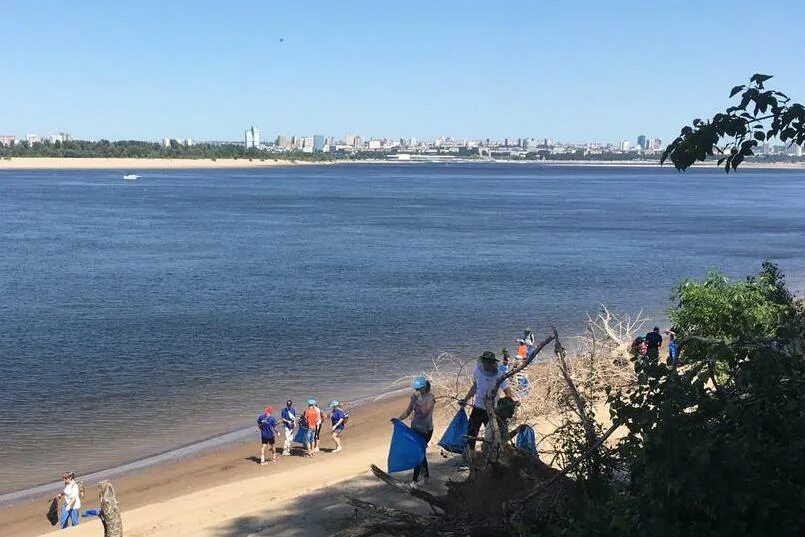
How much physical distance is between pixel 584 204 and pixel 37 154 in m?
148

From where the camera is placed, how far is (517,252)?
46.5m

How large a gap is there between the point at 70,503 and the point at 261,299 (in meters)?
19.4

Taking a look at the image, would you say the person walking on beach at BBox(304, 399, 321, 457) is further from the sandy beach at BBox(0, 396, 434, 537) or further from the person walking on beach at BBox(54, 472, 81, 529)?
the person walking on beach at BBox(54, 472, 81, 529)

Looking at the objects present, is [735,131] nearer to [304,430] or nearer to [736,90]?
[736,90]

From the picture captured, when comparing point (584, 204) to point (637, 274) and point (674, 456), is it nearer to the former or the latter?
point (637, 274)

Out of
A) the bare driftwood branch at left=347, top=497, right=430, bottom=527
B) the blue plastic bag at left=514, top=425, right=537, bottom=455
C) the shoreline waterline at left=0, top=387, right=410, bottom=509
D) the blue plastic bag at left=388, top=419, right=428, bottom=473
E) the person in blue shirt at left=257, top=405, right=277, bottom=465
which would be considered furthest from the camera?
the person in blue shirt at left=257, top=405, right=277, bottom=465

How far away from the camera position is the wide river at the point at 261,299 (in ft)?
60.1

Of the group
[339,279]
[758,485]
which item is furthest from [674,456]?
[339,279]

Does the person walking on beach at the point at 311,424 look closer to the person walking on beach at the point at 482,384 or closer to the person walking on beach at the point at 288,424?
the person walking on beach at the point at 288,424

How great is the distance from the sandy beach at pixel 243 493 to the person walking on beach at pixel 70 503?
0.18 m

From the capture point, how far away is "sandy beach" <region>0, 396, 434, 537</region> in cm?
990

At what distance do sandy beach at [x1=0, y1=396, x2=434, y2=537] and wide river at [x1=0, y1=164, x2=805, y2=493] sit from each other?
1.38 m

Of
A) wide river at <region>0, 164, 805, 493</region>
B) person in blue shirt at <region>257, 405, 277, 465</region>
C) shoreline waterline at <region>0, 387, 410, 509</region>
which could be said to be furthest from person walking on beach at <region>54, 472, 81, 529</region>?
person in blue shirt at <region>257, 405, 277, 465</region>

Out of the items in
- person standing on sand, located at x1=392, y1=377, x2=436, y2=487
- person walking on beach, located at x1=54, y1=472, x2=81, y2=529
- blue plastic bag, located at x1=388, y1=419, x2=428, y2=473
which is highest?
person standing on sand, located at x1=392, y1=377, x2=436, y2=487
